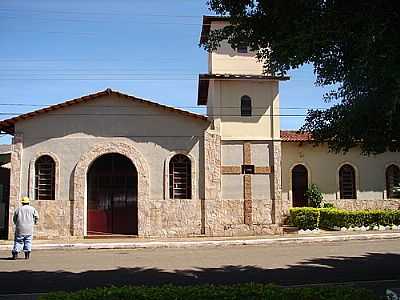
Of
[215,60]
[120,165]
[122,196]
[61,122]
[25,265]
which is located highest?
[215,60]

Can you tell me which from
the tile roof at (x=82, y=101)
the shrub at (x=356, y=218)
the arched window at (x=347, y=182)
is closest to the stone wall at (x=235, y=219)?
the shrub at (x=356, y=218)

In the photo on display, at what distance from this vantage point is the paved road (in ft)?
32.7

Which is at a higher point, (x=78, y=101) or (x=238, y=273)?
(x=78, y=101)

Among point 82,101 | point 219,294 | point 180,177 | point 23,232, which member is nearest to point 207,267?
point 23,232

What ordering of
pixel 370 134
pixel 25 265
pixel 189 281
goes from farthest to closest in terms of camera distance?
pixel 25 265 → pixel 189 281 → pixel 370 134

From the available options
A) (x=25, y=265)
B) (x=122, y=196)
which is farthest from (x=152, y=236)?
(x=25, y=265)

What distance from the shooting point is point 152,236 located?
65.2ft

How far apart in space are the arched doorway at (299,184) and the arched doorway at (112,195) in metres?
8.22

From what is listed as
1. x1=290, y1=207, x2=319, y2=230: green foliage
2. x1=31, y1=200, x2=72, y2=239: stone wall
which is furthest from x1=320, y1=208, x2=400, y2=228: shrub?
x1=31, y1=200, x2=72, y2=239: stone wall

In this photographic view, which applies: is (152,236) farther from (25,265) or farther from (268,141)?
(25,265)

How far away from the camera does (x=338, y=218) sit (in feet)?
71.1

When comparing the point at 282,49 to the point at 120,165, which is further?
the point at 120,165

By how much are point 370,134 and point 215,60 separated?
14445mm

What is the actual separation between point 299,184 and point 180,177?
7.12 meters
